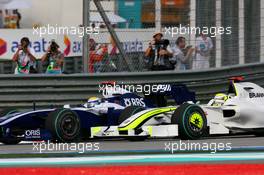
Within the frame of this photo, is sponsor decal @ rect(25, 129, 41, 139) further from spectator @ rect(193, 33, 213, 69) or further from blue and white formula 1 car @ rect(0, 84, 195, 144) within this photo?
spectator @ rect(193, 33, 213, 69)

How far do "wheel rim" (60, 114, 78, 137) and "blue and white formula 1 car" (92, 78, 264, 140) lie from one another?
29 cm

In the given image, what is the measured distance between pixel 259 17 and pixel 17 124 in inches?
181

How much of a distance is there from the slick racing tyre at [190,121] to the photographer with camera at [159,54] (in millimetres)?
2868

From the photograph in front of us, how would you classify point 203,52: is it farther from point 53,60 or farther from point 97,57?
point 53,60

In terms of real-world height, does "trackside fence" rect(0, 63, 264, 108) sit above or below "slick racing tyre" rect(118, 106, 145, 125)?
above

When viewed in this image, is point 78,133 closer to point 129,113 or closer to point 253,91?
point 129,113

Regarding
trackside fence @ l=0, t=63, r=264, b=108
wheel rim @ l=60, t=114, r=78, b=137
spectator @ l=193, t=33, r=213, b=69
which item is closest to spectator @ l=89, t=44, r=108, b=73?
trackside fence @ l=0, t=63, r=264, b=108

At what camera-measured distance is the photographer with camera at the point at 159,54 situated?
12.9 meters

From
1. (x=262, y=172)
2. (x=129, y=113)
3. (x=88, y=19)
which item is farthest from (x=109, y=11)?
(x=262, y=172)

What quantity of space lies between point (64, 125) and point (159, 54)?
314cm

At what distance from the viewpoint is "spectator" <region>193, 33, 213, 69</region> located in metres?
12.8

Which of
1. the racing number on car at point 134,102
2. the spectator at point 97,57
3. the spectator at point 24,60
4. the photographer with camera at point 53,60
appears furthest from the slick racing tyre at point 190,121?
the spectator at point 24,60

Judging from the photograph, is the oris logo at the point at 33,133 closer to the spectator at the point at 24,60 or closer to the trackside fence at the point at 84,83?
the trackside fence at the point at 84,83

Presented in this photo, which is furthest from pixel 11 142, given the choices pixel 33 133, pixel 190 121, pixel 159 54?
pixel 159 54
